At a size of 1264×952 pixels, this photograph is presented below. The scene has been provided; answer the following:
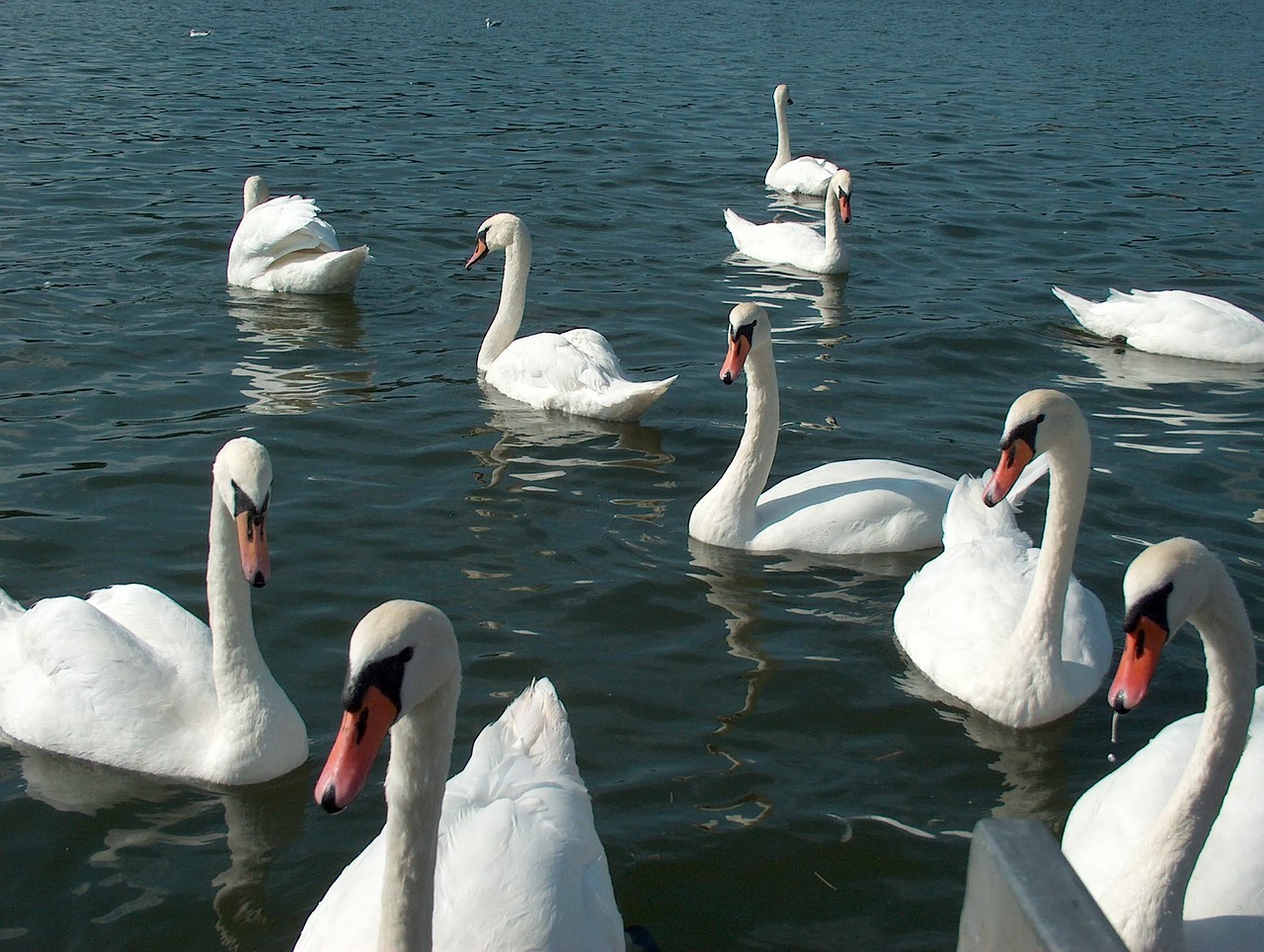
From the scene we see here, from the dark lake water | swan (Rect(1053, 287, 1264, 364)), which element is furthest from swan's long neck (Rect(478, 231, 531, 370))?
swan (Rect(1053, 287, 1264, 364))

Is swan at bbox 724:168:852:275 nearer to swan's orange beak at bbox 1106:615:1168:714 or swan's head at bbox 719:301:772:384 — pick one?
swan's head at bbox 719:301:772:384

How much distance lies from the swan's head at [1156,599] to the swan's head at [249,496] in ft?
9.10

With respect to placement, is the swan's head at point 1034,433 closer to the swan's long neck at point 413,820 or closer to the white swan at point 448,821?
the white swan at point 448,821

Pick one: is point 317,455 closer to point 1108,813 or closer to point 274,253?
point 274,253

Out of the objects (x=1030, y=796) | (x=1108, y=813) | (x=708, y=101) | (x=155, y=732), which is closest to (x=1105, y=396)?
(x=1030, y=796)

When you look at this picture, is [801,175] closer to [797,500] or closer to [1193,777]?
[797,500]

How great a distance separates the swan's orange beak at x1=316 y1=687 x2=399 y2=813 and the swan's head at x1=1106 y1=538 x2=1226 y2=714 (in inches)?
76.0

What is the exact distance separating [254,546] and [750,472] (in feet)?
10.6

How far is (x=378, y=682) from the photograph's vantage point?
3.24 m

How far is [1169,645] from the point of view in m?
6.54

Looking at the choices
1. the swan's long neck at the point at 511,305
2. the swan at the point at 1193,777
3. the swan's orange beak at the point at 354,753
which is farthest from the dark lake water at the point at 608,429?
the swan's orange beak at the point at 354,753

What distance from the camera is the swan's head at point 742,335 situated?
24.5ft

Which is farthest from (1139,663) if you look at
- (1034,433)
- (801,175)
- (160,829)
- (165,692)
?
(801,175)

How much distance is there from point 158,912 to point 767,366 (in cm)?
428
